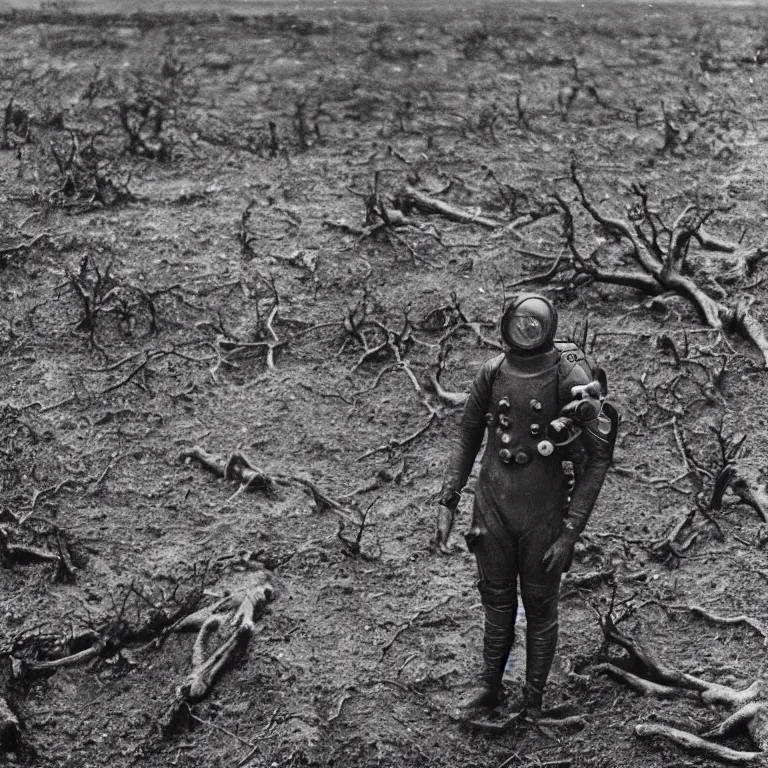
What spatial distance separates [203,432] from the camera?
7535mm

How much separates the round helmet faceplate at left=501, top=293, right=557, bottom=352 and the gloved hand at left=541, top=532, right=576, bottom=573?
28.7 inches

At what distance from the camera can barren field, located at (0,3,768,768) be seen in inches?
220

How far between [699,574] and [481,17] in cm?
763

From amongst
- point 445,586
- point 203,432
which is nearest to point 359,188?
point 203,432

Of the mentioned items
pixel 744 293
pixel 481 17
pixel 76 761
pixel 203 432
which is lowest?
pixel 76 761

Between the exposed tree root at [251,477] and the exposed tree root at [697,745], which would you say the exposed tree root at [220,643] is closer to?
the exposed tree root at [251,477]

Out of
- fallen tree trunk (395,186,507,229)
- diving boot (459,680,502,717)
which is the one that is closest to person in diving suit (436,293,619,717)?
diving boot (459,680,502,717)

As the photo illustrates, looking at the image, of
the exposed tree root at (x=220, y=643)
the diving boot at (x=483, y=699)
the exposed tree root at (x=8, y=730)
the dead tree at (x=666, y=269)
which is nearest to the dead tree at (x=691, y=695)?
the diving boot at (x=483, y=699)

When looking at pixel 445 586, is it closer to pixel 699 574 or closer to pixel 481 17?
pixel 699 574

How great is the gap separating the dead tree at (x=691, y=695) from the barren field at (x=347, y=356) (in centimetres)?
3

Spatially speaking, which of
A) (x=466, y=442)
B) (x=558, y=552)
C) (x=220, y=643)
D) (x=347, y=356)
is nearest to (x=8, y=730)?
(x=220, y=643)

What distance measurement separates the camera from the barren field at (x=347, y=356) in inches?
220

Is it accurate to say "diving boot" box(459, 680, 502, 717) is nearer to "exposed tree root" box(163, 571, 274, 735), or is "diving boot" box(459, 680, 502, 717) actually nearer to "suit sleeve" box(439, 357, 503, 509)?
"suit sleeve" box(439, 357, 503, 509)

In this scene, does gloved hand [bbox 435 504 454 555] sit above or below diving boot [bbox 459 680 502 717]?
above
